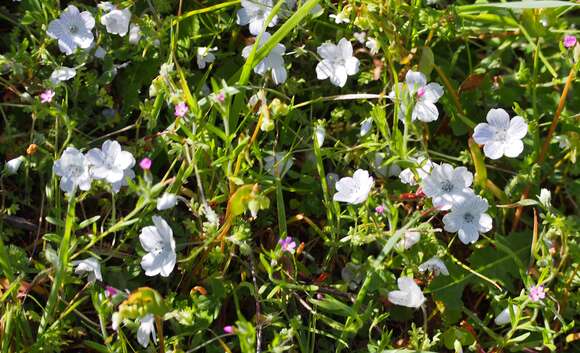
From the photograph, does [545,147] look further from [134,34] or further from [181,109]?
[134,34]

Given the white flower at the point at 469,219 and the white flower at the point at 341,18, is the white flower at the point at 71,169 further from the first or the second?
the white flower at the point at 469,219

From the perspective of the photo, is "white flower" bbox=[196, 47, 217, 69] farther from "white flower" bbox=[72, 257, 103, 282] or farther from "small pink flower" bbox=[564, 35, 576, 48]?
"small pink flower" bbox=[564, 35, 576, 48]

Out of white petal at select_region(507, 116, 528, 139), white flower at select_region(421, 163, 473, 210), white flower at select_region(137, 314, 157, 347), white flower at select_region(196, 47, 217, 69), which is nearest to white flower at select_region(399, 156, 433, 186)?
white flower at select_region(421, 163, 473, 210)

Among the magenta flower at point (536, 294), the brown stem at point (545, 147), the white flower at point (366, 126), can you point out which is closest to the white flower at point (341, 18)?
the white flower at point (366, 126)

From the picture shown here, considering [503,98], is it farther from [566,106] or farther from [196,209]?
[196,209]

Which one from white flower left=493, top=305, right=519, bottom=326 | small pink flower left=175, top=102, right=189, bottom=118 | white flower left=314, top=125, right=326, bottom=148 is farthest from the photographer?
white flower left=314, top=125, right=326, bottom=148

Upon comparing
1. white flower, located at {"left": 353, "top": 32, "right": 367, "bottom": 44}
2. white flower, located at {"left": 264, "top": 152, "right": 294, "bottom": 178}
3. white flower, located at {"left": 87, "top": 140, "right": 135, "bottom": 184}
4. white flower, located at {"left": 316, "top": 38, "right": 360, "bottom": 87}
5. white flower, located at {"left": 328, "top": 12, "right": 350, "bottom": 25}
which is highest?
white flower, located at {"left": 328, "top": 12, "right": 350, "bottom": 25}
